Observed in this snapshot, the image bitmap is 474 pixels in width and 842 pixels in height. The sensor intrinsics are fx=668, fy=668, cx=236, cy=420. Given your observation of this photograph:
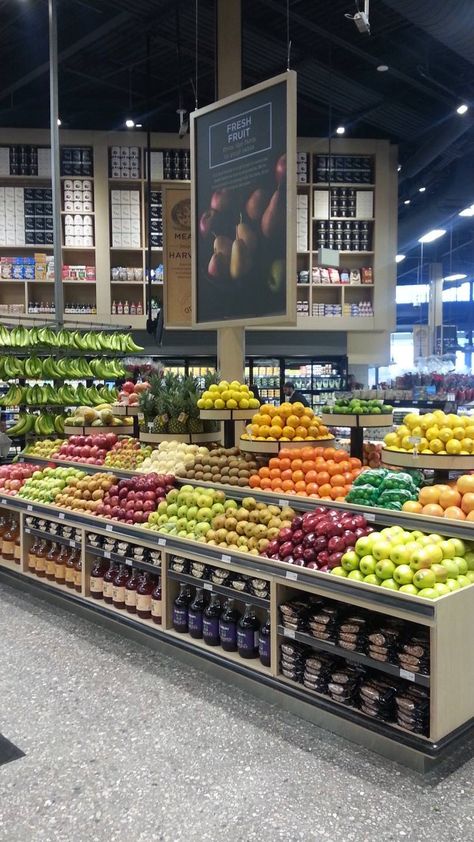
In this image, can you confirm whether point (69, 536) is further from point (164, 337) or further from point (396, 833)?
point (164, 337)

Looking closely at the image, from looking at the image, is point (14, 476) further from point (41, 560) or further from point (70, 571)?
point (70, 571)

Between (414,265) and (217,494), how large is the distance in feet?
72.7

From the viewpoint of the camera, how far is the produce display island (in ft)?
9.06

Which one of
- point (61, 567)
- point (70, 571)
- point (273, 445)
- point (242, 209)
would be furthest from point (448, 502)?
point (61, 567)

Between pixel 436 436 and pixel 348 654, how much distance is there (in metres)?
1.38

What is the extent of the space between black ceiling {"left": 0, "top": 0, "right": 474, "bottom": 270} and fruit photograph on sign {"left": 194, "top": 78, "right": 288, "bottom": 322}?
2.07 metres

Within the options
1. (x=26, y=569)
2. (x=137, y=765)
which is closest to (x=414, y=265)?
(x=26, y=569)

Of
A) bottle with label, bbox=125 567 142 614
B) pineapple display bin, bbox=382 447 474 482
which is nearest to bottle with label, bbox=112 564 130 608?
bottle with label, bbox=125 567 142 614

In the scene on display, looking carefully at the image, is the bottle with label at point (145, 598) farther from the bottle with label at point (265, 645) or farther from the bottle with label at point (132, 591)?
the bottle with label at point (265, 645)

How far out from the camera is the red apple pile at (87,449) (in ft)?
18.8

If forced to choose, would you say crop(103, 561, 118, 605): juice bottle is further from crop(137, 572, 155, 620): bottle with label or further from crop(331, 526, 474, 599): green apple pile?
crop(331, 526, 474, 599): green apple pile

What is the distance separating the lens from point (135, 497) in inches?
178

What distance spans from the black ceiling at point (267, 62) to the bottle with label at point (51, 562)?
5033 millimetres

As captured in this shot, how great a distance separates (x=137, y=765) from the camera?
279 cm
